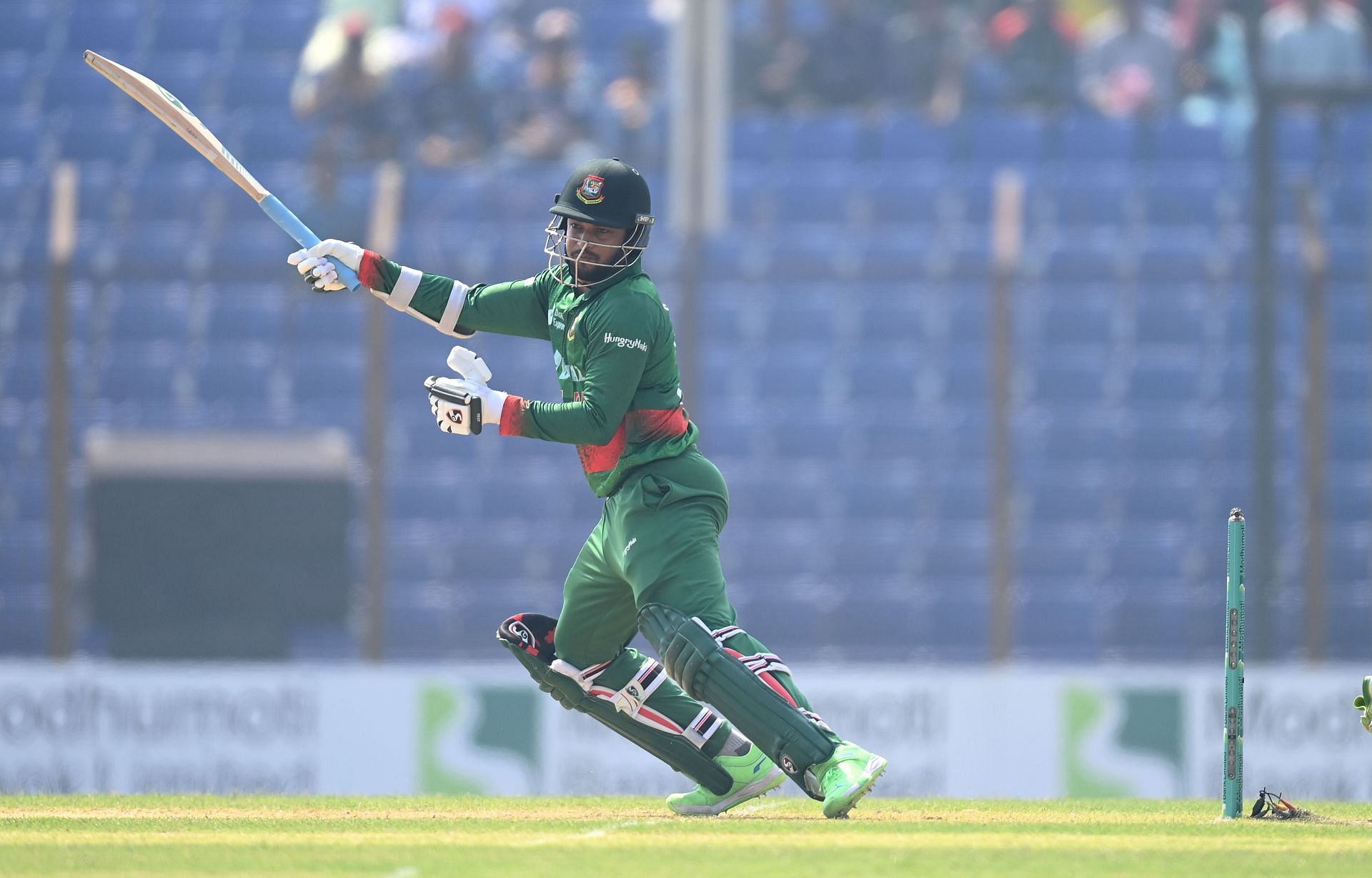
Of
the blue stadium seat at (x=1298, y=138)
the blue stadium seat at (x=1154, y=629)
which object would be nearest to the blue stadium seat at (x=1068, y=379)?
the blue stadium seat at (x=1154, y=629)

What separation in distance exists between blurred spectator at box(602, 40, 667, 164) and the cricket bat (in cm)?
812

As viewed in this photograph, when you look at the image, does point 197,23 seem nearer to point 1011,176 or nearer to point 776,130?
point 776,130

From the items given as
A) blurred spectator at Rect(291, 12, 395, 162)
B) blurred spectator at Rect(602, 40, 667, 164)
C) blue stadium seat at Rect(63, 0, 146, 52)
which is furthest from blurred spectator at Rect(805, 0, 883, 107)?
blue stadium seat at Rect(63, 0, 146, 52)

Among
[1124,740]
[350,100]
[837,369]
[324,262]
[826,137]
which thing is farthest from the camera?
[826,137]

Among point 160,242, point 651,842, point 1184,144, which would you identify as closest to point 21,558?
point 160,242

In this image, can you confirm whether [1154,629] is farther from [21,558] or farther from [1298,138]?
[21,558]

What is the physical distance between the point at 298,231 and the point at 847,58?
9388 mm

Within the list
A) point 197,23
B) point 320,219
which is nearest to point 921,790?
point 320,219

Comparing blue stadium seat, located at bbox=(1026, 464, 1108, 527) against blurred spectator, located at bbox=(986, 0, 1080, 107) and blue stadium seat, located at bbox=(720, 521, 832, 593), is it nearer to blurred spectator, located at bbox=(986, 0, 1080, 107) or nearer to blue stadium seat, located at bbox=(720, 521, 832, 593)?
blue stadium seat, located at bbox=(720, 521, 832, 593)

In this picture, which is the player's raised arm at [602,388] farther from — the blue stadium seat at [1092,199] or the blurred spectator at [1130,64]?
the blurred spectator at [1130,64]

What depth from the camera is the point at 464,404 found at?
5.64 metres

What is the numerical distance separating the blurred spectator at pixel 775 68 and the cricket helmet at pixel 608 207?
9.43 m

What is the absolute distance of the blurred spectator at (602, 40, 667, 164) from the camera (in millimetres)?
14805

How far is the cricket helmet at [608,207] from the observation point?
19.5 feet
